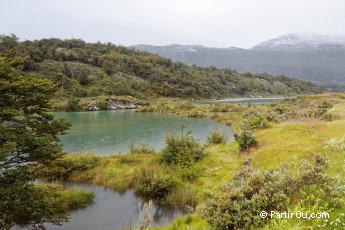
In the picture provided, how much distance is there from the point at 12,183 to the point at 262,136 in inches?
862

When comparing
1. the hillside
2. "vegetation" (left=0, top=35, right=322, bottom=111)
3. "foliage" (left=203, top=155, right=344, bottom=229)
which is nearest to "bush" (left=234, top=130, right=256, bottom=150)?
"foliage" (left=203, top=155, right=344, bottom=229)

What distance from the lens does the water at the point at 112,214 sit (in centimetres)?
1736

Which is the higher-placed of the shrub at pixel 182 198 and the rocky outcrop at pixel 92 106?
the shrub at pixel 182 198

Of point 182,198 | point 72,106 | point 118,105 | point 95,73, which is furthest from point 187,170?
point 95,73

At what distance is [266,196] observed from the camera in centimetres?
970

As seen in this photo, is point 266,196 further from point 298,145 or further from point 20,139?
point 298,145

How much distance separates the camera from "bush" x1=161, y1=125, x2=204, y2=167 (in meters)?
26.5

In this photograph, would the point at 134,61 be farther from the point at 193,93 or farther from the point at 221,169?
the point at 221,169

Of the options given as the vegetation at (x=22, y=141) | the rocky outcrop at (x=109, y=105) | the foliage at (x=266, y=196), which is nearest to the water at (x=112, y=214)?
the vegetation at (x=22, y=141)

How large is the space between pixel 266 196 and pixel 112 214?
12209mm

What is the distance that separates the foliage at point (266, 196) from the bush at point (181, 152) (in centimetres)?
1523

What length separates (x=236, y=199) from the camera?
10.3m

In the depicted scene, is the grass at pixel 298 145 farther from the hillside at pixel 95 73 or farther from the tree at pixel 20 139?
the hillside at pixel 95 73

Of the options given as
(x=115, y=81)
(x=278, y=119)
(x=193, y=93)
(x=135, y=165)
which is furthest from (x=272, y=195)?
(x=193, y=93)
